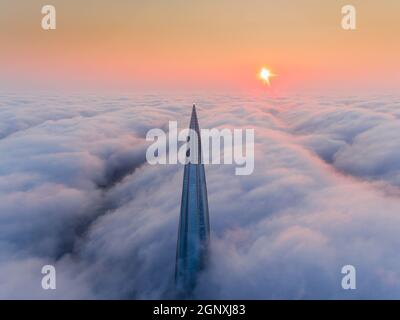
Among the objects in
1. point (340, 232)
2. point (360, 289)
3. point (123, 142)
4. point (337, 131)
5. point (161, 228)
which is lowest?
point (360, 289)

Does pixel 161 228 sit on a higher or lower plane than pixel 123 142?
lower

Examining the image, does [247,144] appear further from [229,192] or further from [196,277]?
[196,277]
